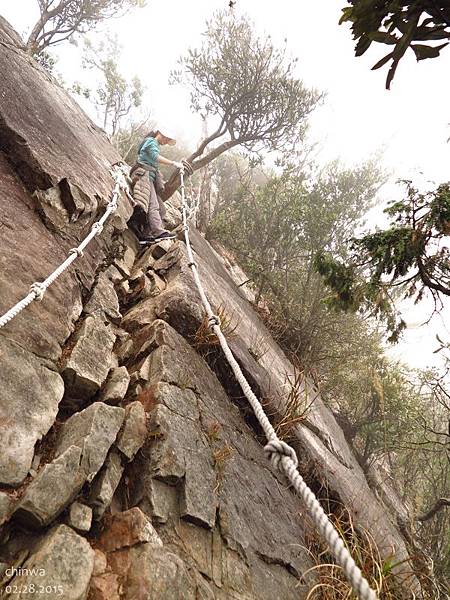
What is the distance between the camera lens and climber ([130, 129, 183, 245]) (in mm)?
6262

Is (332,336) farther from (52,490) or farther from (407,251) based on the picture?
(52,490)

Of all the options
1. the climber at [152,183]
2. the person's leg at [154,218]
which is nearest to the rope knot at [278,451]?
the climber at [152,183]

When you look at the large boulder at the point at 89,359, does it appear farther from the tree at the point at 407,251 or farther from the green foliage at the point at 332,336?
the green foliage at the point at 332,336

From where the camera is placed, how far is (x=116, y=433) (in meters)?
2.31

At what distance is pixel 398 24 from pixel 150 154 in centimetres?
599

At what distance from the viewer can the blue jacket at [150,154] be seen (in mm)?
7570

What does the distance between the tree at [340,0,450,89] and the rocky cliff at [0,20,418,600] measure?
8.72 ft

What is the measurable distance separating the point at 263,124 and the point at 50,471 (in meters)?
12.8

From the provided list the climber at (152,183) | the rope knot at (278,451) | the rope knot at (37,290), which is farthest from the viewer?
the climber at (152,183)

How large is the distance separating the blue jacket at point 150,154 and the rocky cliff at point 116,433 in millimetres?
2759

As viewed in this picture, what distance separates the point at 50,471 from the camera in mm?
1857

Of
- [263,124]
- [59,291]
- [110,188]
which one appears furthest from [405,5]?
[263,124]

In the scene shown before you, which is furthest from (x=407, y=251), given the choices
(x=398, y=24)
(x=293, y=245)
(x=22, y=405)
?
(x=293, y=245)

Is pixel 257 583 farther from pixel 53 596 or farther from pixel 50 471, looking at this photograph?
pixel 50 471
